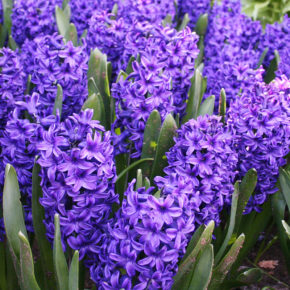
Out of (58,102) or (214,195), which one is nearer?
(214,195)

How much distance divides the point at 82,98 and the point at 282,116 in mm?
967

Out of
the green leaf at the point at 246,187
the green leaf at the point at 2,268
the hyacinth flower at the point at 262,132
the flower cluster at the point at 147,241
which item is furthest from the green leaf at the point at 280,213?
the green leaf at the point at 2,268

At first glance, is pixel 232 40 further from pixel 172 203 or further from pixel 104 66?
pixel 172 203

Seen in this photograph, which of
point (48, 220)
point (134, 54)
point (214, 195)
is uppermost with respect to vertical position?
point (134, 54)

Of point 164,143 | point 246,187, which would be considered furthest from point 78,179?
point 246,187

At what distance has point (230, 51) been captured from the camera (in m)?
3.05

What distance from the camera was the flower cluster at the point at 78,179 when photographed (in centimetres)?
154

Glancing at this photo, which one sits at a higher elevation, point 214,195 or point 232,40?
point 232,40

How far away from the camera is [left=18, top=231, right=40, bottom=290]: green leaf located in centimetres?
148

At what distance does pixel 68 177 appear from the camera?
152 centimetres

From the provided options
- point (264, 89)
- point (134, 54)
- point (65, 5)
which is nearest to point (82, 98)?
point (134, 54)

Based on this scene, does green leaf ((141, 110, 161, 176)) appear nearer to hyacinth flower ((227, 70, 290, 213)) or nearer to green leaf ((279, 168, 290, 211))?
hyacinth flower ((227, 70, 290, 213))

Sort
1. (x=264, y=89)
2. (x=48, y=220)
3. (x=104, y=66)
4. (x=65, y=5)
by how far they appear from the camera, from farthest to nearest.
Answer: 1. (x=65, y=5)
2. (x=104, y=66)
3. (x=264, y=89)
4. (x=48, y=220)

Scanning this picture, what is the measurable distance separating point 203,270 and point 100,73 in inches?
55.4
